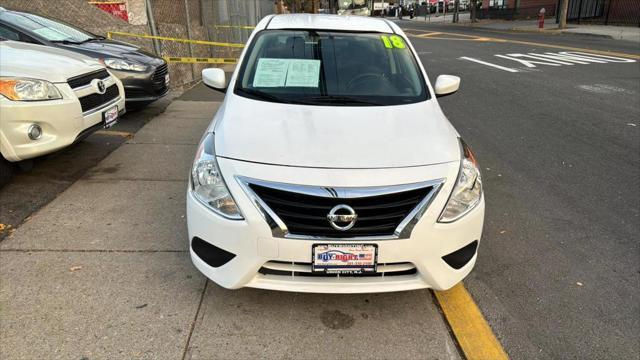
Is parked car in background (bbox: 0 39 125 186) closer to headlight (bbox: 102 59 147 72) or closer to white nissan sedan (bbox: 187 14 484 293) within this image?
headlight (bbox: 102 59 147 72)

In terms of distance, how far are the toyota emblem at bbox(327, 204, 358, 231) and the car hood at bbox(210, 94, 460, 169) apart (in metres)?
0.24

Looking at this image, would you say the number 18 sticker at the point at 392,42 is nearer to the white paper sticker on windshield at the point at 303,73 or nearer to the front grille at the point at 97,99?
the white paper sticker on windshield at the point at 303,73

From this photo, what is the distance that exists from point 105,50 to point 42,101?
3115 mm

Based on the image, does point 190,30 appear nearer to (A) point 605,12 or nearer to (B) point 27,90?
(B) point 27,90

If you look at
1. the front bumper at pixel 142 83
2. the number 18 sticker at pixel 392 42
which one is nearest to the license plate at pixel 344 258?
the number 18 sticker at pixel 392 42

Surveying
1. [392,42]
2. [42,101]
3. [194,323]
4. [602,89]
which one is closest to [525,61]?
[602,89]

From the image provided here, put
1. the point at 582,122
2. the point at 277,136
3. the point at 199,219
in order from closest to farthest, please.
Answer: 1. the point at 199,219
2. the point at 277,136
3. the point at 582,122

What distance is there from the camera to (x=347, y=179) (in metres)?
2.34

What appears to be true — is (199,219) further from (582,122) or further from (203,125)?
(582,122)

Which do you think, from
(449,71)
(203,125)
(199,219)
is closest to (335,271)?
(199,219)

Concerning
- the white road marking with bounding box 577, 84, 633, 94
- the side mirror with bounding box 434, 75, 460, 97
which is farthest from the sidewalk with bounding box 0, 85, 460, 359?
the white road marking with bounding box 577, 84, 633, 94

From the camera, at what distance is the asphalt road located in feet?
8.75

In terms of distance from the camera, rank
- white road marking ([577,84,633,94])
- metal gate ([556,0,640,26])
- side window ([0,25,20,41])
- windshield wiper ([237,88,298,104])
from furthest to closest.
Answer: metal gate ([556,0,640,26]) < white road marking ([577,84,633,94]) < side window ([0,25,20,41]) < windshield wiper ([237,88,298,104])

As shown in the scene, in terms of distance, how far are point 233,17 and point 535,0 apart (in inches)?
1111
